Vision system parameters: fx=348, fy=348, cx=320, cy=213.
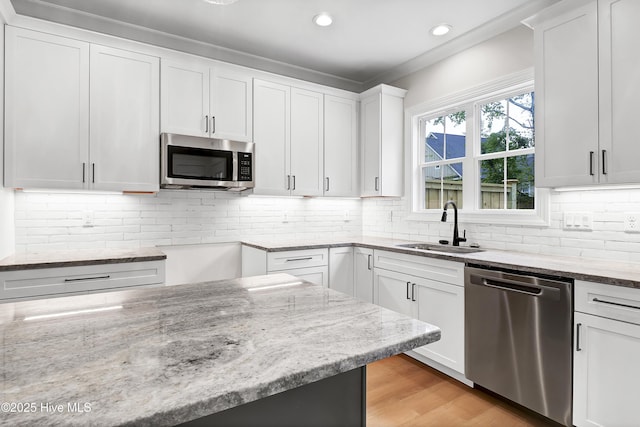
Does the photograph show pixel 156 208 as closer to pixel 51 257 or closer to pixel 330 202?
pixel 51 257

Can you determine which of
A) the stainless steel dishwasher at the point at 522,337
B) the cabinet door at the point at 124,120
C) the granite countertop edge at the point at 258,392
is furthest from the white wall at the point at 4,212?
the stainless steel dishwasher at the point at 522,337

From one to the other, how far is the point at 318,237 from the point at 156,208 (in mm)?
1690

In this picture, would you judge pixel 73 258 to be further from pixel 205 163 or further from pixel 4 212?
pixel 205 163

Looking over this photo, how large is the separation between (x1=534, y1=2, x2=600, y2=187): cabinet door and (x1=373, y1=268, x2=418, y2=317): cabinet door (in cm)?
122

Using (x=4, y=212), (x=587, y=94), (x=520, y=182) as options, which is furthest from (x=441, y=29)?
(x=4, y=212)

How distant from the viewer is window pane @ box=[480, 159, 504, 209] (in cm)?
299

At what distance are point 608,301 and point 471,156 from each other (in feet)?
5.70

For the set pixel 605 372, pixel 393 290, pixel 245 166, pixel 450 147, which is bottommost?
pixel 605 372

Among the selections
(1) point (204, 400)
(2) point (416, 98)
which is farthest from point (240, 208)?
(1) point (204, 400)

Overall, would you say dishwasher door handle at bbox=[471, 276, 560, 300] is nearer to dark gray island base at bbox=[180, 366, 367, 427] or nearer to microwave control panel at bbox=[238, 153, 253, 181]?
dark gray island base at bbox=[180, 366, 367, 427]

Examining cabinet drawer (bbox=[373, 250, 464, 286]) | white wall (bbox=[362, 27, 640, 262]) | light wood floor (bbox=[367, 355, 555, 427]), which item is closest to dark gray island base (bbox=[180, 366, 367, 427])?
light wood floor (bbox=[367, 355, 555, 427])

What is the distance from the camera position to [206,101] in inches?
119

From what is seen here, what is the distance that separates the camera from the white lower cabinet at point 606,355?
65.2 inches

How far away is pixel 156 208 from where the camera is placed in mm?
3113
